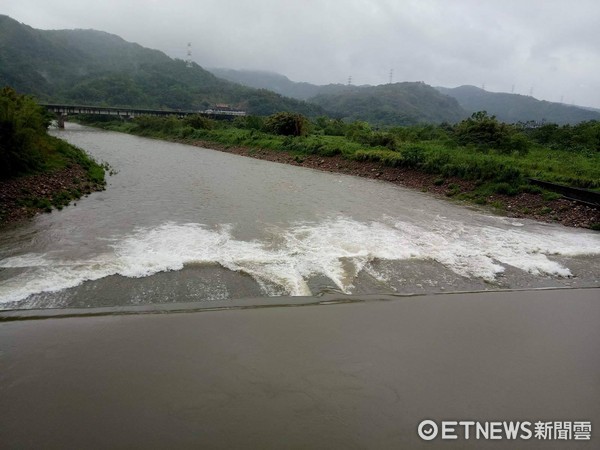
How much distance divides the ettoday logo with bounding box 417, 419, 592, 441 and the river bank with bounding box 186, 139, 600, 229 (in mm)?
11178

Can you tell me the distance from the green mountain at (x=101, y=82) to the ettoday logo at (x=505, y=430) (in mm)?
112075

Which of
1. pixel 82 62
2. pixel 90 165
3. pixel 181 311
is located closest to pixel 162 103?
pixel 82 62

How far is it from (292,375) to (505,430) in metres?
2.48

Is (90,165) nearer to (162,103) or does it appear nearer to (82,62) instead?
(162,103)

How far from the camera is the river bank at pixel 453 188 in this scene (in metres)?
13.5

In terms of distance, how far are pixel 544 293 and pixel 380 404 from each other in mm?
5155

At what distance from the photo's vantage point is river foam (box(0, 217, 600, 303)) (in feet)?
24.7

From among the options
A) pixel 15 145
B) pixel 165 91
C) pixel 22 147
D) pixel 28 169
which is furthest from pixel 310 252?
pixel 165 91

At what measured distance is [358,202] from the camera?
1583 cm

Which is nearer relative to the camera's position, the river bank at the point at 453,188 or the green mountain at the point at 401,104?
the river bank at the point at 453,188

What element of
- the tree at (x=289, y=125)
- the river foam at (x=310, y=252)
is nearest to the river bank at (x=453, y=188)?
the river foam at (x=310, y=252)

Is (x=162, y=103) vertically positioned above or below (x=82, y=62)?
below

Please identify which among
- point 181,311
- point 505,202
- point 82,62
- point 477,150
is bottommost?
point 181,311

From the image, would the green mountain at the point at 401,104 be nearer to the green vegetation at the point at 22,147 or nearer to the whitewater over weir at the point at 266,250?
the green vegetation at the point at 22,147
